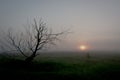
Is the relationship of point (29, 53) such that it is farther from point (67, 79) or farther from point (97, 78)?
point (97, 78)

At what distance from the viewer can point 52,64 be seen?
27453mm

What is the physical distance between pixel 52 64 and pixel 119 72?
429 inches

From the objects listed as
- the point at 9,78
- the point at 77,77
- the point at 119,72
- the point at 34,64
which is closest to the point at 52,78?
the point at 77,77

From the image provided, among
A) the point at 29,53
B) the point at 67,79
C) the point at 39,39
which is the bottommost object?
the point at 67,79

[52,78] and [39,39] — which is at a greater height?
[39,39]

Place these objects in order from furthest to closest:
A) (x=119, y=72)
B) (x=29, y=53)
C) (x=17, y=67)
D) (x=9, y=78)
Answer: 1. (x=29, y=53)
2. (x=17, y=67)
3. (x=119, y=72)
4. (x=9, y=78)

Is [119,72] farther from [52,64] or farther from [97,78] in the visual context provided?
[52,64]

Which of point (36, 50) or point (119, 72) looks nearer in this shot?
point (119, 72)

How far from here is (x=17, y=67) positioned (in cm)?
2558

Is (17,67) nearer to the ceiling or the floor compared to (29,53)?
nearer to the floor

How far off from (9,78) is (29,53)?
11696 millimetres

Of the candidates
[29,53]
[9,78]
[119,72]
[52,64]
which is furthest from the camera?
[29,53]

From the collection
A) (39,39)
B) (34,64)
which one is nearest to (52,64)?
(34,64)

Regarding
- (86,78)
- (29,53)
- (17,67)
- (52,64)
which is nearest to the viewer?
(86,78)
